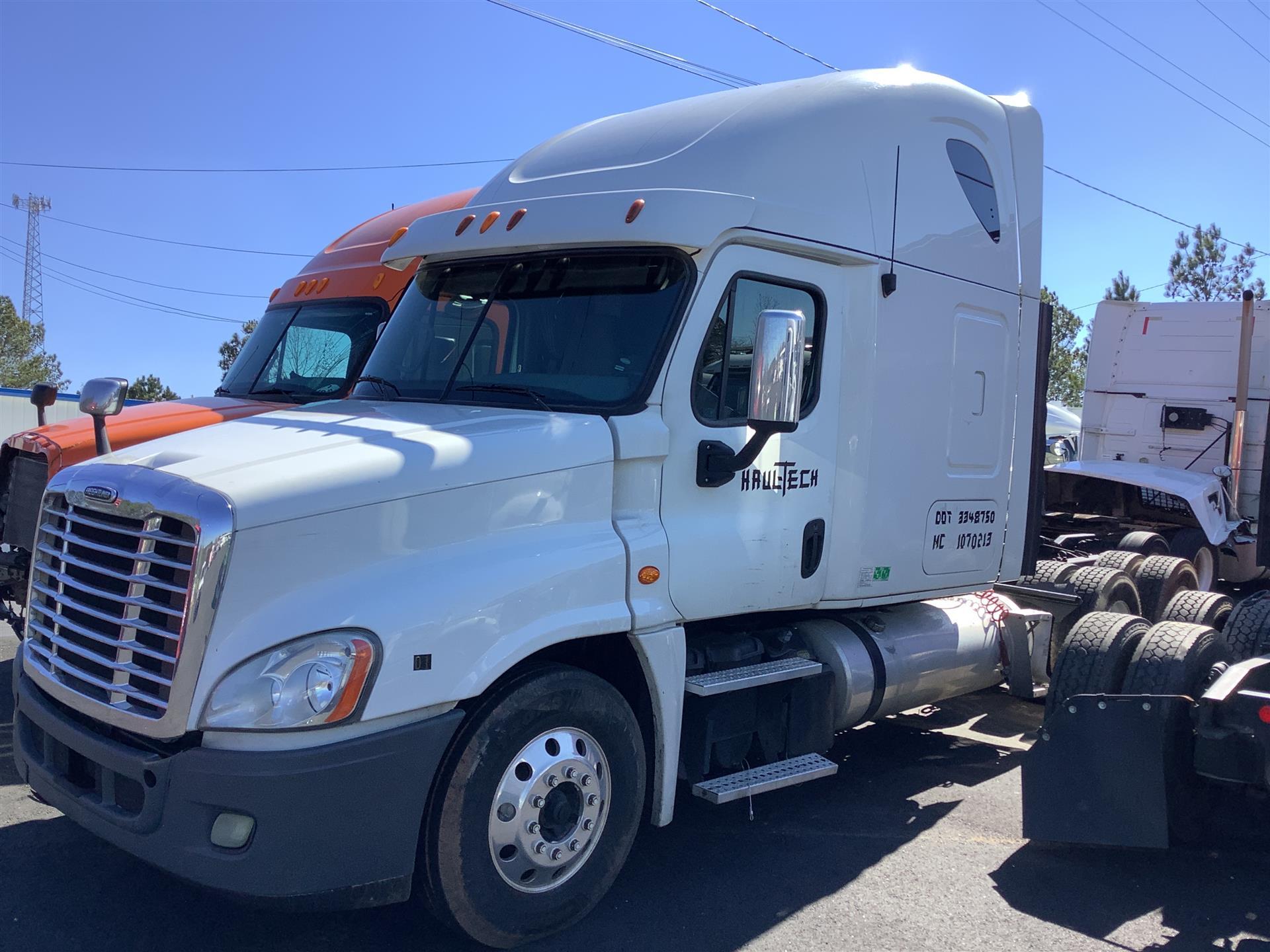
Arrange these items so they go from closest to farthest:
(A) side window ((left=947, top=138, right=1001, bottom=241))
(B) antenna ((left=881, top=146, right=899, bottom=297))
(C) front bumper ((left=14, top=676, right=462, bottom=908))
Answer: (C) front bumper ((left=14, top=676, right=462, bottom=908))
(B) antenna ((left=881, top=146, right=899, bottom=297))
(A) side window ((left=947, top=138, right=1001, bottom=241))

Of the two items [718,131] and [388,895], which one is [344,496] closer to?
[388,895]

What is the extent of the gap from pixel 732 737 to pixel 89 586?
2.72 metres

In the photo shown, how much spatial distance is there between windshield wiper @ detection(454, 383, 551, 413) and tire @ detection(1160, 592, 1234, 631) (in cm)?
450

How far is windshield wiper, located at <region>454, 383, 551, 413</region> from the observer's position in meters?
4.20

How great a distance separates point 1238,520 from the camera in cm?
1045

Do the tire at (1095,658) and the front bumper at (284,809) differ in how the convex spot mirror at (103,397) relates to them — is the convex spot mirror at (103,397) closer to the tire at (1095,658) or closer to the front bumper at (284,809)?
the front bumper at (284,809)

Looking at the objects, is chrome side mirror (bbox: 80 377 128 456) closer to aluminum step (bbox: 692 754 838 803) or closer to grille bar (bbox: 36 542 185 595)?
grille bar (bbox: 36 542 185 595)

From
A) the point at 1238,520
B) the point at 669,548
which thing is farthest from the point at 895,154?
the point at 1238,520

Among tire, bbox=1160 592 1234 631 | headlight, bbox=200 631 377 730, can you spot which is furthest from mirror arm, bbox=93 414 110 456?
tire, bbox=1160 592 1234 631

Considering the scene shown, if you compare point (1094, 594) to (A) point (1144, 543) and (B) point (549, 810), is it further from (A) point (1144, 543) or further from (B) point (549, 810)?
(B) point (549, 810)

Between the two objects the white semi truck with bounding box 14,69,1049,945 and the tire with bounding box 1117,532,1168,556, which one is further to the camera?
the tire with bounding box 1117,532,1168,556

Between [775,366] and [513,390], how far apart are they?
42.7 inches

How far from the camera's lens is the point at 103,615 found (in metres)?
3.50

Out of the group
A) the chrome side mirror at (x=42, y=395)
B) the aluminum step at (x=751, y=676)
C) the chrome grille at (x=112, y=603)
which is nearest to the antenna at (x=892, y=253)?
the aluminum step at (x=751, y=676)
